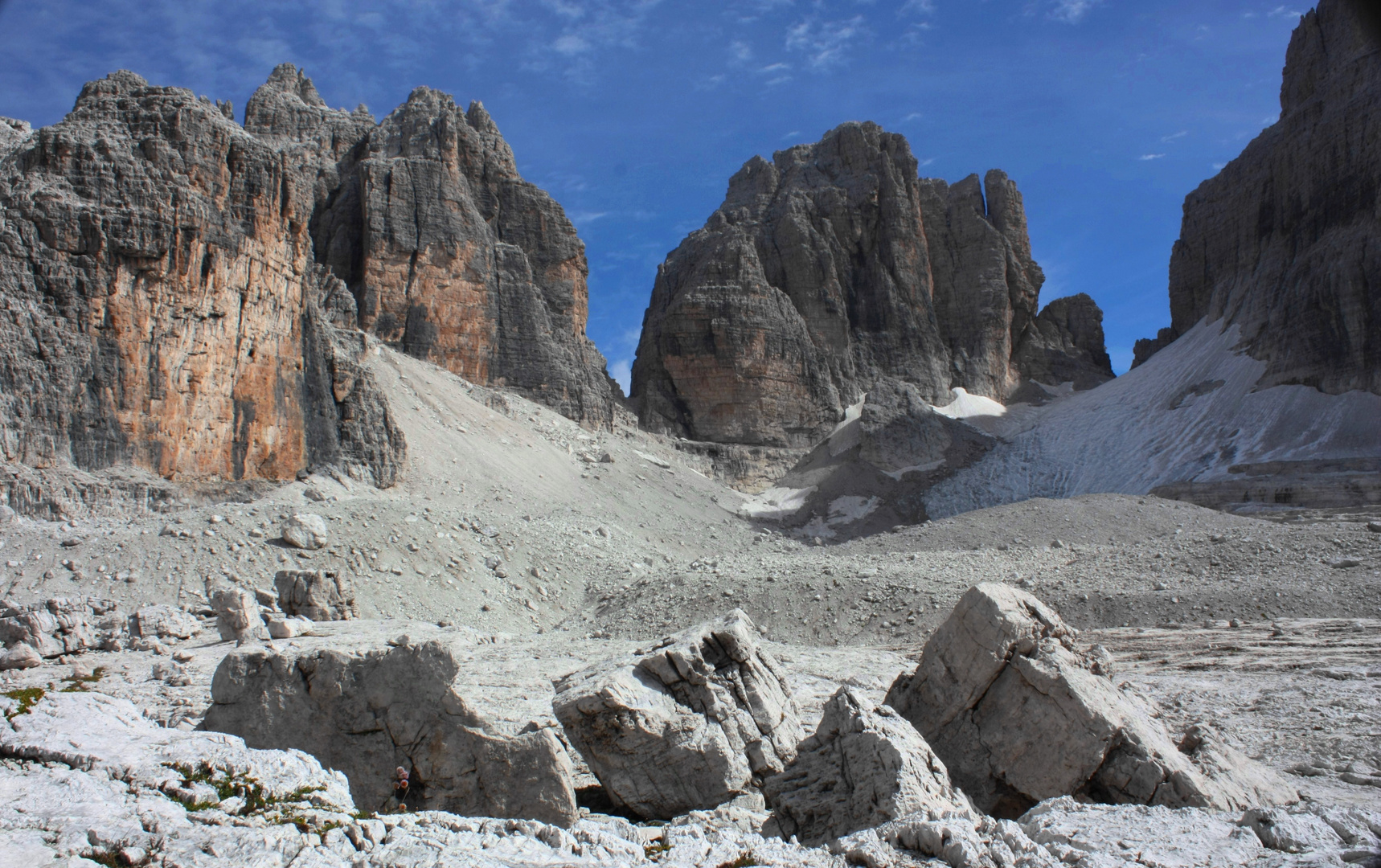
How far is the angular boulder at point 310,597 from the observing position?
1566 cm

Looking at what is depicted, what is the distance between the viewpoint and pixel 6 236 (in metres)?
21.1

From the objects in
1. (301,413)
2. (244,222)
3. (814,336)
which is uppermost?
(814,336)

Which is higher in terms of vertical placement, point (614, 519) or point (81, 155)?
point (81, 155)

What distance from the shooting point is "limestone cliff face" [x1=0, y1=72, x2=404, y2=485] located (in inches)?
826

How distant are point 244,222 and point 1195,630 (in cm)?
2592

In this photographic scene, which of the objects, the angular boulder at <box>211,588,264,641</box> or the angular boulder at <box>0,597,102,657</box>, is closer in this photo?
the angular boulder at <box>0,597,102,657</box>

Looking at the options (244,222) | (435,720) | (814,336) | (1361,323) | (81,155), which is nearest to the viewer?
(435,720)

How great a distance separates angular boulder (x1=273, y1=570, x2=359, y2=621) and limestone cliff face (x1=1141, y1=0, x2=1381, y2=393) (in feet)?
147

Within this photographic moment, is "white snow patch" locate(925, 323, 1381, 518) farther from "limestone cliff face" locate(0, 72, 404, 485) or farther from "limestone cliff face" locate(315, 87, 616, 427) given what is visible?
"limestone cliff face" locate(0, 72, 404, 485)

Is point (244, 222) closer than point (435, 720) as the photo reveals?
No

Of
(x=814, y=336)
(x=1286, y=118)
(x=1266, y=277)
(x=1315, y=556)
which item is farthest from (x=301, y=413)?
(x=1286, y=118)

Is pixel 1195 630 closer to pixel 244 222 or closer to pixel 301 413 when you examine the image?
pixel 301 413

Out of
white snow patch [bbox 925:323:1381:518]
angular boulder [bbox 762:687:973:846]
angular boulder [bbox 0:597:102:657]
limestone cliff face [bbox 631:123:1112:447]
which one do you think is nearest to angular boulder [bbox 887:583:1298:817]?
angular boulder [bbox 762:687:973:846]

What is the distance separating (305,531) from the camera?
65.6 ft
